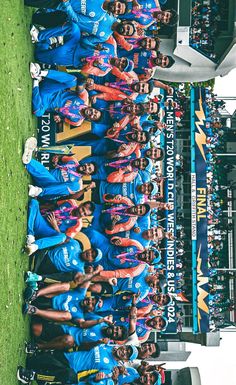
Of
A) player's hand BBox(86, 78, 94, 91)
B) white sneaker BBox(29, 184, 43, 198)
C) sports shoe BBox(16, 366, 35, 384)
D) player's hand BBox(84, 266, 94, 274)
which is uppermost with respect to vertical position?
player's hand BBox(86, 78, 94, 91)

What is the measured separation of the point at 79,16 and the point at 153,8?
3652 millimetres

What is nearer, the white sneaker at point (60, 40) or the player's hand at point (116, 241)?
the white sneaker at point (60, 40)

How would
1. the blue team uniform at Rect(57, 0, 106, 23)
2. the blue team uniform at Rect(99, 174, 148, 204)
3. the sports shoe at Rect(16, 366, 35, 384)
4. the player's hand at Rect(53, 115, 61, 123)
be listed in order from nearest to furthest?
the sports shoe at Rect(16, 366, 35, 384) → the blue team uniform at Rect(57, 0, 106, 23) → the player's hand at Rect(53, 115, 61, 123) → the blue team uniform at Rect(99, 174, 148, 204)

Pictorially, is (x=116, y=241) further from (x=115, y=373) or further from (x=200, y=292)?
(x=200, y=292)

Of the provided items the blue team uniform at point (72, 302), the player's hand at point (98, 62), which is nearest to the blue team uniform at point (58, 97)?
the player's hand at point (98, 62)

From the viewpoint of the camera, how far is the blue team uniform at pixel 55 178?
14.4 meters

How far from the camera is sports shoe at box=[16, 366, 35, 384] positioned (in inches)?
499

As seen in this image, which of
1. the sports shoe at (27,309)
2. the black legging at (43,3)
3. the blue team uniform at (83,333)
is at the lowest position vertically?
the blue team uniform at (83,333)

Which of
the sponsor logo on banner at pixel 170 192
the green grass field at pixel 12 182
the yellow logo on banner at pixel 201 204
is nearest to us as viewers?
the green grass field at pixel 12 182

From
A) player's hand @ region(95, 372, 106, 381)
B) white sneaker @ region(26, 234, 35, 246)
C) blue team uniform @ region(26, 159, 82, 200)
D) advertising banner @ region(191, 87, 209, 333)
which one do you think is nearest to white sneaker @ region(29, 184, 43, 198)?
blue team uniform @ region(26, 159, 82, 200)

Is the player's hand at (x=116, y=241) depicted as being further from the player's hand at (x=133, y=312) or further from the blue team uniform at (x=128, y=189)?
the player's hand at (x=133, y=312)

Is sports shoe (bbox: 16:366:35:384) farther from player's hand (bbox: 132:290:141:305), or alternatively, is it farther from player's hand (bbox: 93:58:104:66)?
player's hand (bbox: 93:58:104:66)

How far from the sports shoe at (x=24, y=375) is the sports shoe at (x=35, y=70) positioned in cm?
554

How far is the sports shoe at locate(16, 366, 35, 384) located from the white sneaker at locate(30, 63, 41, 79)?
5536mm
